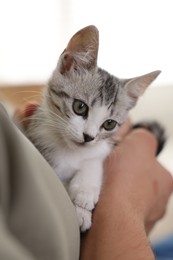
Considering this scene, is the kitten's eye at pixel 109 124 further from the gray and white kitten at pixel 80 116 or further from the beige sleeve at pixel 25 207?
the beige sleeve at pixel 25 207

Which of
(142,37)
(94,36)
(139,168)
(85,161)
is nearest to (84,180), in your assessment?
(85,161)

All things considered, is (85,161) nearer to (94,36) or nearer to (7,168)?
(94,36)

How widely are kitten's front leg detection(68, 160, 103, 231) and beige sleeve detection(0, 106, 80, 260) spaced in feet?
0.67

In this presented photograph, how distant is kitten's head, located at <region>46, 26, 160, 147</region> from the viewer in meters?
0.92

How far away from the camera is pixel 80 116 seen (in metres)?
0.93

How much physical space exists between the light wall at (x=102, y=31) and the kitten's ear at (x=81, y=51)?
110cm

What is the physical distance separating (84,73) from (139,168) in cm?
28

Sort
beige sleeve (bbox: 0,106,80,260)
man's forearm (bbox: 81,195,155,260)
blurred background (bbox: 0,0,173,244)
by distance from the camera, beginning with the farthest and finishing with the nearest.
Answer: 1. blurred background (bbox: 0,0,173,244)
2. man's forearm (bbox: 81,195,155,260)
3. beige sleeve (bbox: 0,106,80,260)

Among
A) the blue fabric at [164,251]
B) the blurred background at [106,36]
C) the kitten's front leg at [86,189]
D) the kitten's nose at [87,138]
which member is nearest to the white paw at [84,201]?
the kitten's front leg at [86,189]

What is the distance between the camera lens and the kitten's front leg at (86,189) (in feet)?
2.66

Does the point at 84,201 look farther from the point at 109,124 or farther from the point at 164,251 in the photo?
the point at 164,251

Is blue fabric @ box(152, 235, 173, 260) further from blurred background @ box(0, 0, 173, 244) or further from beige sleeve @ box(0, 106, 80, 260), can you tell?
blurred background @ box(0, 0, 173, 244)

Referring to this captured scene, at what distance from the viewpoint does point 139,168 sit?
3.43 ft

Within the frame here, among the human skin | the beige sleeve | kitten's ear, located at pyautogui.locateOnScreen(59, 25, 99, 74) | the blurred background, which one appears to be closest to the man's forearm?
the human skin
